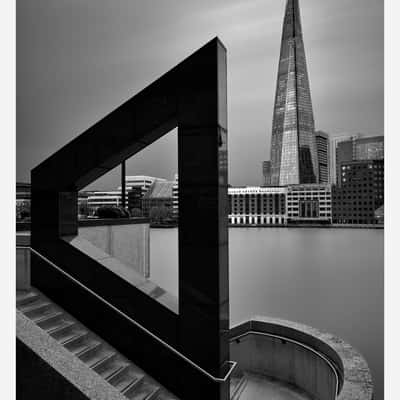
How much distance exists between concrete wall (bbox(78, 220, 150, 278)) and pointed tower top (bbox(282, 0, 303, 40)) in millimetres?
152837

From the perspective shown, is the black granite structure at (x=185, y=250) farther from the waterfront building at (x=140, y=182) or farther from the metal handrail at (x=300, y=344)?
the waterfront building at (x=140, y=182)

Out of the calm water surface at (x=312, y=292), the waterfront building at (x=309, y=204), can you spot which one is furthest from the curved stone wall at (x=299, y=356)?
the waterfront building at (x=309, y=204)

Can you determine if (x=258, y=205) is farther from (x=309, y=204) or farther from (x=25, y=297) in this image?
(x=25, y=297)

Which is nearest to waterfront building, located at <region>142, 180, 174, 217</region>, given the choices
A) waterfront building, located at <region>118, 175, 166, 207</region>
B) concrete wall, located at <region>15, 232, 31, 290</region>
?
waterfront building, located at <region>118, 175, 166, 207</region>

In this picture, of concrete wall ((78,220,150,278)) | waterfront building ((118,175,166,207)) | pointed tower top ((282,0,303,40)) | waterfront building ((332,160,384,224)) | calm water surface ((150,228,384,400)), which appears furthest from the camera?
pointed tower top ((282,0,303,40))

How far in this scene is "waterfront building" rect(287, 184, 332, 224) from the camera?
119 m

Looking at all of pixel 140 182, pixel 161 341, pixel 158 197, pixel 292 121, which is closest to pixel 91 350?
pixel 161 341

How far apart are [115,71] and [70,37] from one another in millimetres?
6269

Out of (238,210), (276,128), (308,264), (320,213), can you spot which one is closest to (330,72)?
(276,128)

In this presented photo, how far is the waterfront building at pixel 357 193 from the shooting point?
88.6m

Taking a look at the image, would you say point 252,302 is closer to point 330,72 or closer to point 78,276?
point 78,276

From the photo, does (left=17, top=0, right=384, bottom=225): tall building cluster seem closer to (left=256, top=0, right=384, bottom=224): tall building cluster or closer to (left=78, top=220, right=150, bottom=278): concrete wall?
(left=256, top=0, right=384, bottom=224): tall building cluster

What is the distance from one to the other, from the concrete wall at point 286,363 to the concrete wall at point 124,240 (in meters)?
4.75
